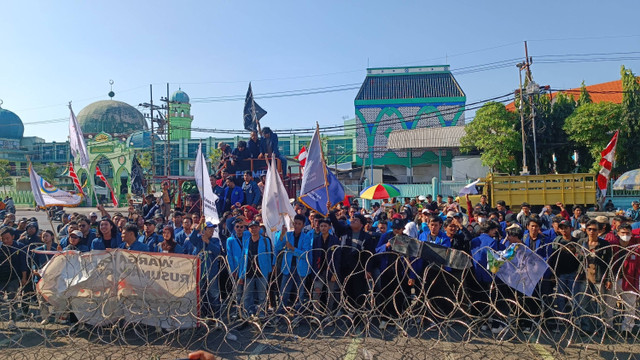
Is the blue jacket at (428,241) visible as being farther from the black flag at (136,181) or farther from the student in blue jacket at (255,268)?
the black flag at (136,181)

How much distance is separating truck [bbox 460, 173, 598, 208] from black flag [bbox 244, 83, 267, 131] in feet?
28.2

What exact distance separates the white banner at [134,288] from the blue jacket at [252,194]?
17.2 ft

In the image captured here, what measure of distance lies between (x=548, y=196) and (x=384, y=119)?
25.5 m

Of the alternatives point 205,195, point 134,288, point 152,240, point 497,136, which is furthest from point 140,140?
point 134,288

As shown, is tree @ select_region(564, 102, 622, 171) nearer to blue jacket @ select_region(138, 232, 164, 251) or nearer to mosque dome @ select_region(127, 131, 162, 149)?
blue jacket @ select_region(138, 232, 164, 251)

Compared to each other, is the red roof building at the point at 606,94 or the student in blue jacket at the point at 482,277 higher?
the red roof building at the point at 606,94

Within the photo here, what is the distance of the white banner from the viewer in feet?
18.7

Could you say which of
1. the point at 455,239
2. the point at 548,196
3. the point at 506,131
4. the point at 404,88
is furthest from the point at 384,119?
the point at 455,239

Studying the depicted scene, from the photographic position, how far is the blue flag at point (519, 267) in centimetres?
555

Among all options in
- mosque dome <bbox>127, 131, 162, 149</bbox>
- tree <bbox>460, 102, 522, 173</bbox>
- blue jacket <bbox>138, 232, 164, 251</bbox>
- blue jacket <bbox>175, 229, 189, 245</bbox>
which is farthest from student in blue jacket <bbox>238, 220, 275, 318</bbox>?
mosque dome <bbox>127, 131, 162, 149</bbox>

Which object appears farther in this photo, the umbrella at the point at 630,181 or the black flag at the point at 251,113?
the umbrella at the point at 630,181

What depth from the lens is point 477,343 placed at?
5.69m

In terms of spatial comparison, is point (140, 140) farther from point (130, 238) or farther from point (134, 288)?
point (134, 288)

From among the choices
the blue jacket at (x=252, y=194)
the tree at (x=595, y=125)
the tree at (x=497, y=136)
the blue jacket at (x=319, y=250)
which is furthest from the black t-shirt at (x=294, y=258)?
the tree at (x=497, y=136)
